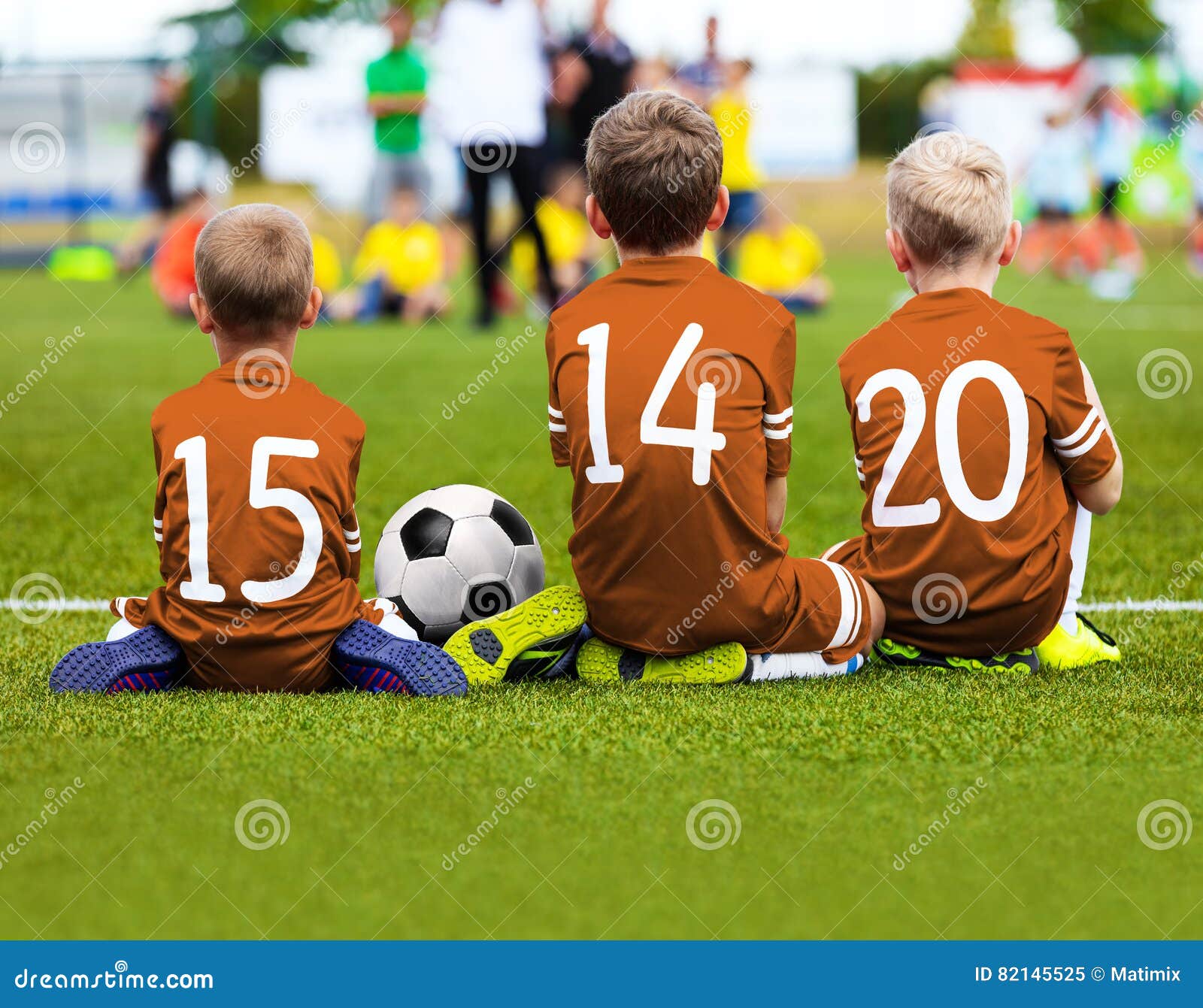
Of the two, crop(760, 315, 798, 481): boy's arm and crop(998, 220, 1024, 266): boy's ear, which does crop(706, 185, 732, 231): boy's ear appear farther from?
crop(998, 220, 1024, 266): boy's ear

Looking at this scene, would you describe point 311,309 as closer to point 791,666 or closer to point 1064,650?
point 791,666

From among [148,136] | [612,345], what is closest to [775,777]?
[612,345]

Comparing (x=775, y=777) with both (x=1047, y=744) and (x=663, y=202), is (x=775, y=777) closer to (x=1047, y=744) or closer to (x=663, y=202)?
(x=1047, y=744)

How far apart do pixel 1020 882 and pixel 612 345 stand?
152cm

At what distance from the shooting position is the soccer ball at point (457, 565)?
3764 millimetres

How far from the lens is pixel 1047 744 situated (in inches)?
114

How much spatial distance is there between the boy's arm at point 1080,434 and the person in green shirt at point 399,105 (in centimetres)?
1146

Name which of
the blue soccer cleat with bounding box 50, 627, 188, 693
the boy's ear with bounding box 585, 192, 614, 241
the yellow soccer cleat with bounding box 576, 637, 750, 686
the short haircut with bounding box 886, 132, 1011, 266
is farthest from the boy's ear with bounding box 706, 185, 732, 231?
the blue soccer cleat with bounding box 50, 627, 188, 693

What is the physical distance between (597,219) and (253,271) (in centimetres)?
79

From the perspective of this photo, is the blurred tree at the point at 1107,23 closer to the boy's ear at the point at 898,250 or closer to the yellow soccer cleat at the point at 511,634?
the boy's ear at the point at 898,250

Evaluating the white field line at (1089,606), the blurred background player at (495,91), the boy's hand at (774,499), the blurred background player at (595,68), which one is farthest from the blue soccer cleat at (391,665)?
the blurred background player at (595,68)

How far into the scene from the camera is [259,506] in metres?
3.18

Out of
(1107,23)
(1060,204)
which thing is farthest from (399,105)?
(1107,23)

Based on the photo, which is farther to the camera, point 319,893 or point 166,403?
point 166,403
